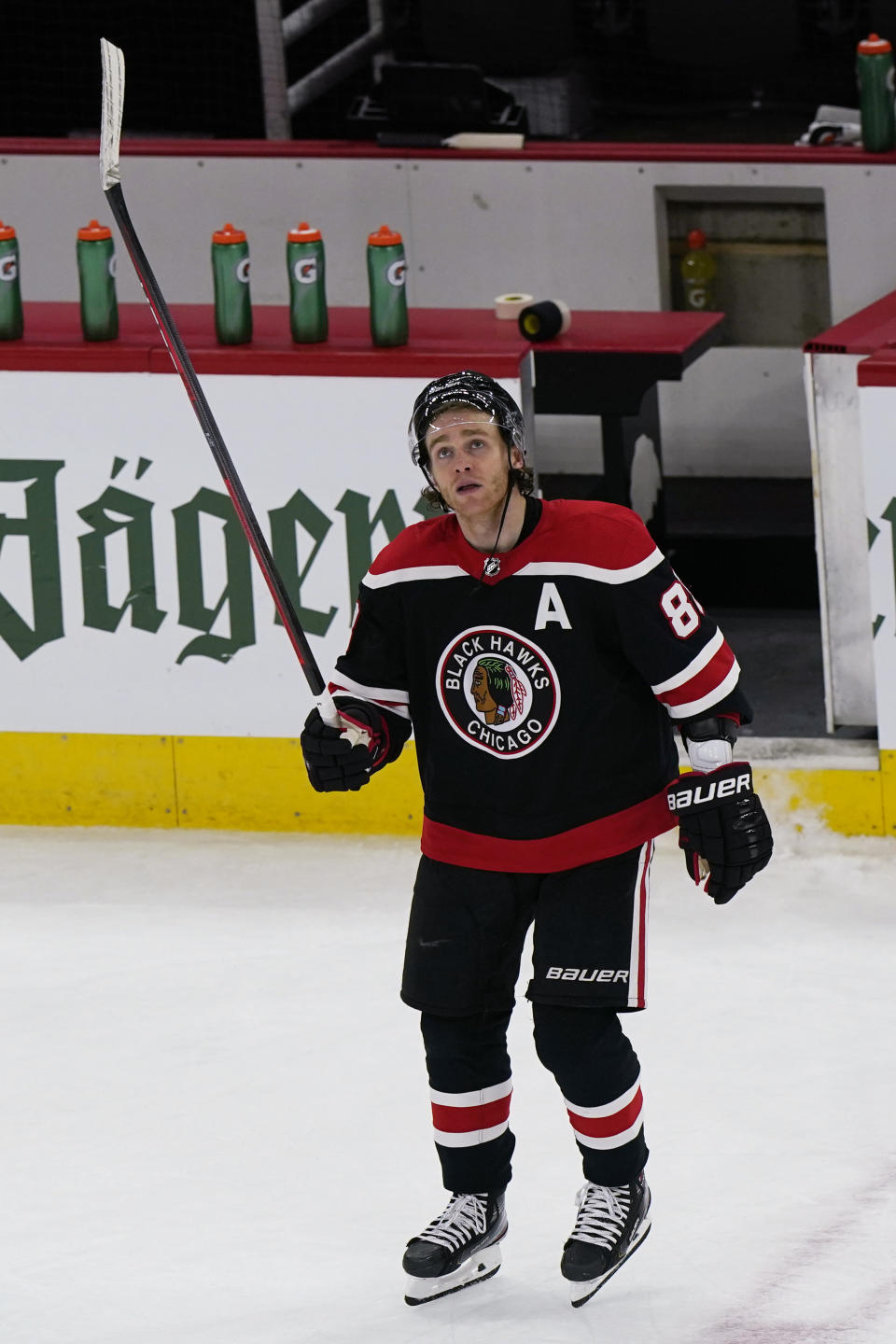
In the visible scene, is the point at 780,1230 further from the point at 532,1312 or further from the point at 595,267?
the point at 595,267

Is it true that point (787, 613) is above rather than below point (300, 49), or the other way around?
below

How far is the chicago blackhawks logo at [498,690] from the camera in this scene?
303cm

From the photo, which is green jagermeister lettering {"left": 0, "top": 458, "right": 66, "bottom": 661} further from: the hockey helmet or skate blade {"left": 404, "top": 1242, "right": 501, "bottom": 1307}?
skate blade {"left": 404, "top": 1242, "right": 501, "bottom": 1307}

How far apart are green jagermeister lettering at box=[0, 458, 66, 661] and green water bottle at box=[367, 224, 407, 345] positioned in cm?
77

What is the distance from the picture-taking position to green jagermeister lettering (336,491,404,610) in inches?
194

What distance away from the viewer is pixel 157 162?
7.48m

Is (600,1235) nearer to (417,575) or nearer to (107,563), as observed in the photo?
(417,575)

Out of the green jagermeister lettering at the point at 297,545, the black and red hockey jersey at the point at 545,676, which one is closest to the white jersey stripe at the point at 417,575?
the black and red hockey jersey at the point at 545,676

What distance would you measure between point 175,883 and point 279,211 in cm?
315

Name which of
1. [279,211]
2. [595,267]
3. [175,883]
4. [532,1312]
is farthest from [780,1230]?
[279,211]

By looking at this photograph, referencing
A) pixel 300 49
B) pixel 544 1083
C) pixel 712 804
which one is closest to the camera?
pixel 712 804

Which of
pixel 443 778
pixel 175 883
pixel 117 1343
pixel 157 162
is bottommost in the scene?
pixel 117 1343

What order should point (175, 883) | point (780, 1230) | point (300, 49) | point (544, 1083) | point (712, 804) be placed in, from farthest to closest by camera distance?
1. point (300, 49)
2. point (175, 883)
3. point (544, 1083)
4. point (780, 1230)
5. point (712, 804)

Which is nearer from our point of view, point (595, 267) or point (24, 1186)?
point (24, 1186)
